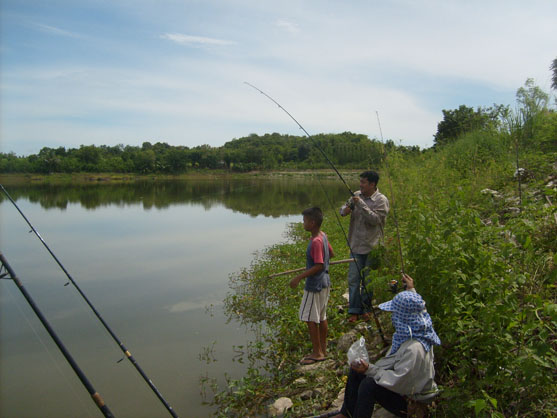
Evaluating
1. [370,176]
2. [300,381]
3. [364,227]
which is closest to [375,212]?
[364,227]

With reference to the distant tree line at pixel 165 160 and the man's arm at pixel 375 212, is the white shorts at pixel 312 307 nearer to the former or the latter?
the man's arm at pixel 375 212

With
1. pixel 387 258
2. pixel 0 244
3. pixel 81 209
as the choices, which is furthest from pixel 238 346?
pixel 81 209

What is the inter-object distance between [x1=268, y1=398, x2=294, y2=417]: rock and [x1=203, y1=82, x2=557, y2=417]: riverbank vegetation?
3.6 inches

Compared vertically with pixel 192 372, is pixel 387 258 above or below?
above

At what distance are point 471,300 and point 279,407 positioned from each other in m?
2.01

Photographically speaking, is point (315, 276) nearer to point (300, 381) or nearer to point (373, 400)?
point (300, 381)

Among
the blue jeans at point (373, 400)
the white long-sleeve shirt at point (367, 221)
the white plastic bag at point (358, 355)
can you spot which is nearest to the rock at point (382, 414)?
the blue jeans at point (373, 400)

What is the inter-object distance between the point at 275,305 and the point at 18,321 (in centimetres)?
445

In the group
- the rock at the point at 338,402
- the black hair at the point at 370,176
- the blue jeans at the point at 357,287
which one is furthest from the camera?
the blue jeans at the point at 357,287

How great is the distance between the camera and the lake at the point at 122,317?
4.42 m

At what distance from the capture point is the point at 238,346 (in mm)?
5344

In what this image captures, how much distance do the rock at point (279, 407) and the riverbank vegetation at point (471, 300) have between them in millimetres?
92

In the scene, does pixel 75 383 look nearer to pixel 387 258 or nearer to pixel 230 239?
pixel 387 258

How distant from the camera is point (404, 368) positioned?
7.64 ft
